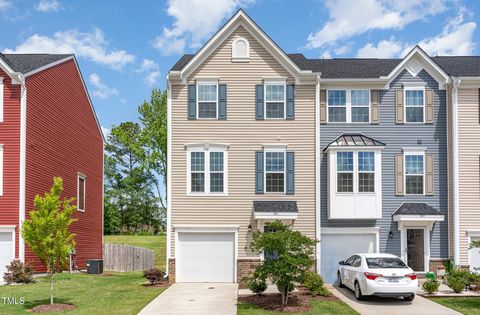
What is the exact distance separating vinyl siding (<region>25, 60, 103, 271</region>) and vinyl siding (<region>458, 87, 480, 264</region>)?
1818 cm

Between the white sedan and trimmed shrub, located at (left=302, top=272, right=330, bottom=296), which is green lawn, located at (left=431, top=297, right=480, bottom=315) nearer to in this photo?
the white sedan

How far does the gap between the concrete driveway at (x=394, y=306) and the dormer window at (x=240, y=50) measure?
416 inches

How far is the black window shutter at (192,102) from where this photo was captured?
22984 millimetres

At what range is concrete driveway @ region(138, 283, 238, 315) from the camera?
A: 51.0 ft

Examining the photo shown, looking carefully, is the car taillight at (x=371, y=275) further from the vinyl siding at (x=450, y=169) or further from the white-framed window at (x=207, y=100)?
the white-framed window at (x=207, y=100)

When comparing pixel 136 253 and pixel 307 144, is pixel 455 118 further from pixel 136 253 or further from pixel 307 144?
pixel 136 253

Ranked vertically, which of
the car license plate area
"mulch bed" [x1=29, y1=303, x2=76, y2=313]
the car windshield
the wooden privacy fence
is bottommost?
the wooden privacy fence

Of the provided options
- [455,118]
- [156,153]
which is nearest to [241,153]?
[455,118]

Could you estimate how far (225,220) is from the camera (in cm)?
2258

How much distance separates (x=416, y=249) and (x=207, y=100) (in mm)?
10932

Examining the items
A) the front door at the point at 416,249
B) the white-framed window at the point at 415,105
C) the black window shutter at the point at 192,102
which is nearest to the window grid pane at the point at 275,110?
the black window shutter at the point at 192,102

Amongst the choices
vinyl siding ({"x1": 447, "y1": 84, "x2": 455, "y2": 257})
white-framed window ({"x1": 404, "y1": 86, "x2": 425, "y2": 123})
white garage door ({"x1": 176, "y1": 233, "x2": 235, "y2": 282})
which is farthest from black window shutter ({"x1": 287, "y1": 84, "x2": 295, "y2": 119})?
vinyl siding ({"x1": 447, "y1": 84, "x2": 455, "y2": 257})

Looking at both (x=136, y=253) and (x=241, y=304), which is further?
(x=136, y=253)

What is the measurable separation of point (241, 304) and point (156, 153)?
35.1 m
